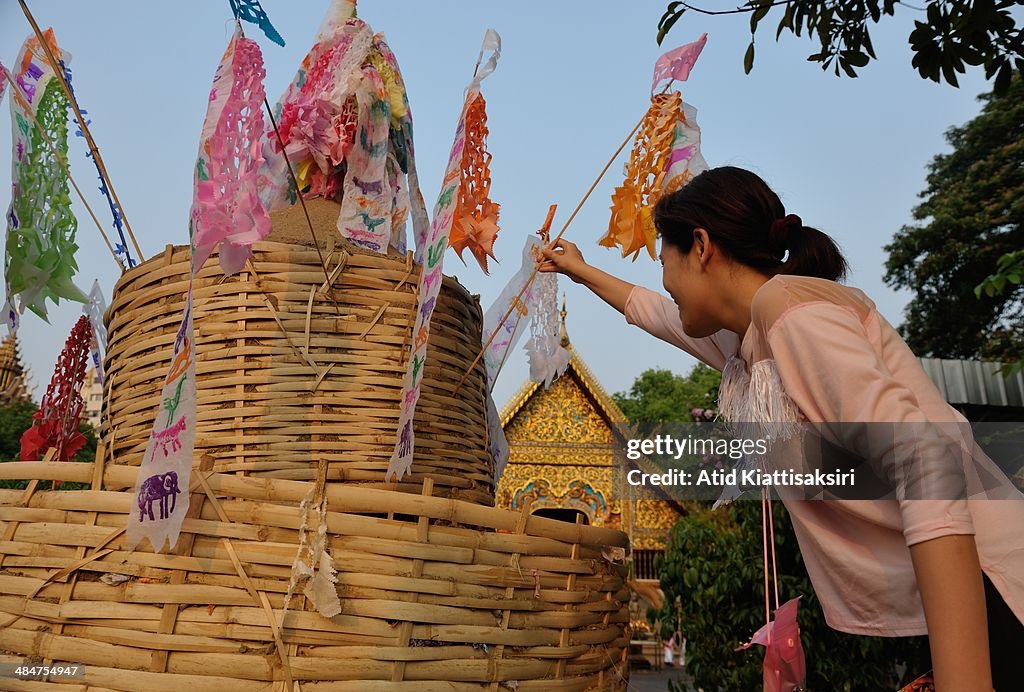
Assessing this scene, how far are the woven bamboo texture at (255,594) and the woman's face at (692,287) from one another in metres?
0.39

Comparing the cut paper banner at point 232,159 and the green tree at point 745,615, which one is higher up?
the cut paper banner at point 232,159

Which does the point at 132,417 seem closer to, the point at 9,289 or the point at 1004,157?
the point at 9,289

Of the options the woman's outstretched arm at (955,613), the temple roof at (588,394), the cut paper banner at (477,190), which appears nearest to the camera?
the woman's outstretched arm at (955,613)

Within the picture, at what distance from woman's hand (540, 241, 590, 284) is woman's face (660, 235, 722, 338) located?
1.06 ft

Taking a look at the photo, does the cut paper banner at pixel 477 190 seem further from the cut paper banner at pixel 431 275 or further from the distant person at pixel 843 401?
the distant person at pixel 843 401

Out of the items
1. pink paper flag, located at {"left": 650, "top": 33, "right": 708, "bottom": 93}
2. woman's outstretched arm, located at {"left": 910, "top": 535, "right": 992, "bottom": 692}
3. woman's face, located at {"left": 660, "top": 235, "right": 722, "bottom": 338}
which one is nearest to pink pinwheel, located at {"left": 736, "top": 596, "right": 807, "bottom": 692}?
woman's outstretched arm, located at {"left": 910, "top": 535, "right": 992, "bottom": 692}

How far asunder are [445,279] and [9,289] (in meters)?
0.74

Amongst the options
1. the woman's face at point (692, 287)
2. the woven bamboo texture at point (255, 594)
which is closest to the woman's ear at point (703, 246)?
the woman's face at point (692, 287)

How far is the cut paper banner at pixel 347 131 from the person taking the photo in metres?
1.39

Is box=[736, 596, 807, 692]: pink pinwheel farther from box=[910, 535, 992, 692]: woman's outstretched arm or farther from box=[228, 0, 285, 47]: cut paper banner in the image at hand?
box=[228, 0, 285, 47]: cut paper banner

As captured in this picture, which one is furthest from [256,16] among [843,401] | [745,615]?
[745,615]

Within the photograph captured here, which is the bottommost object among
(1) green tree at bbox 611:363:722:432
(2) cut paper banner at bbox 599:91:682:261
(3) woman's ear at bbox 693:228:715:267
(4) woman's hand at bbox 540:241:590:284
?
(3) woman's ear at bbox 693:228:715:267

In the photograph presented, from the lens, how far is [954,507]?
2.35ft

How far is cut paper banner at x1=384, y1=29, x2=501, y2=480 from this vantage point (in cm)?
103
